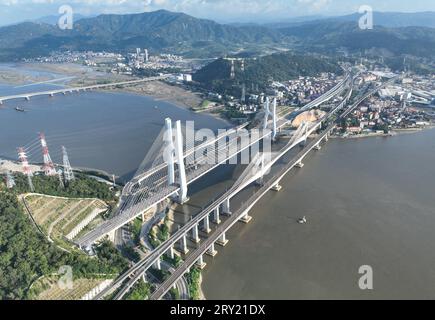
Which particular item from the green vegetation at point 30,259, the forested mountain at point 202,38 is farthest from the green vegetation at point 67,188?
the forested mountain at point 202,38

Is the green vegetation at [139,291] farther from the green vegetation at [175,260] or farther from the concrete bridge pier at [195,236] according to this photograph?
the concrete bridge pier at [195,236]

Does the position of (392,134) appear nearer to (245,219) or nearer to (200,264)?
(245,219)

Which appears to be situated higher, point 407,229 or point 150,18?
point 150,18

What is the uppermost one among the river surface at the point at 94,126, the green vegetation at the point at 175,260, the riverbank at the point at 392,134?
the river surface at the point at 94,126

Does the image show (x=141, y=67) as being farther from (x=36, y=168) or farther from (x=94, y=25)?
(x=94, y=25)

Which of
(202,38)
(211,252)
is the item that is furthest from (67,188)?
(202,38)

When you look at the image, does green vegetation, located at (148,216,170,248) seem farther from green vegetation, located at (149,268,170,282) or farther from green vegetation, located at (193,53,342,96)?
green vegetation, located at (193,53,342,96)
